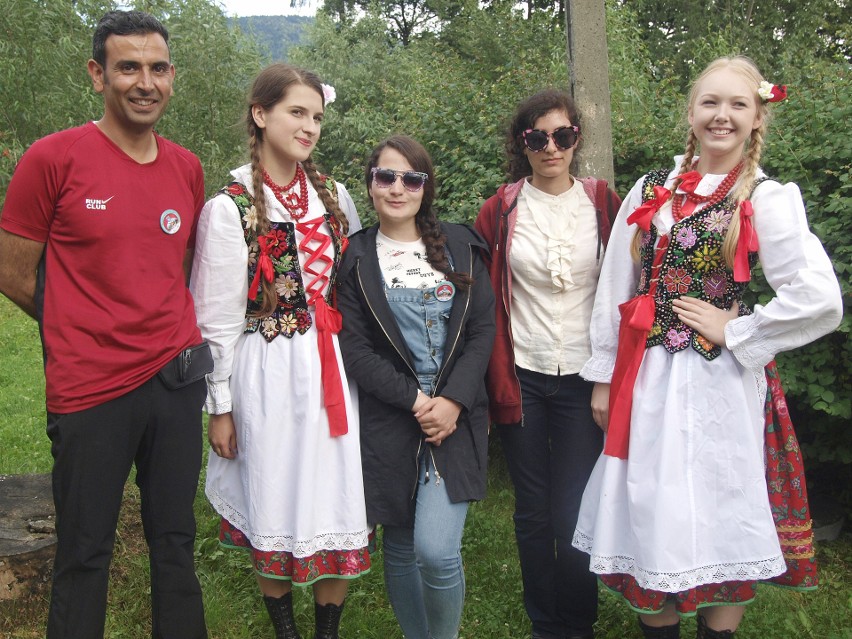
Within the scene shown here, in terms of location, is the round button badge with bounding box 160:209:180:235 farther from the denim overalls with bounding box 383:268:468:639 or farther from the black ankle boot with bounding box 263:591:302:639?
the black ankle boot with bounding box 263:591:302:639

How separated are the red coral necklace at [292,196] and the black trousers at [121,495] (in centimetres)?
68

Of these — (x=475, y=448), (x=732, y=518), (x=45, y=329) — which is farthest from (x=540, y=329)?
(x=45, y=329)

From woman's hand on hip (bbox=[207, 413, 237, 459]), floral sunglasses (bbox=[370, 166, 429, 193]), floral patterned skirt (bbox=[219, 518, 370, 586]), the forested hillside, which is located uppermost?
the forested hillside

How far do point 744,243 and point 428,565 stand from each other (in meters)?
1.47

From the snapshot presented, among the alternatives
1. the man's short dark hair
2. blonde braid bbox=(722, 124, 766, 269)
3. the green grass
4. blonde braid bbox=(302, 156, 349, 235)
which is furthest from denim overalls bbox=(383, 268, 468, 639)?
the man's short dark hair

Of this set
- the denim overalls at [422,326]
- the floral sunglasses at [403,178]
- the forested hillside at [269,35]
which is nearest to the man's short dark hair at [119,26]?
the floral sunglasses at [403,178]

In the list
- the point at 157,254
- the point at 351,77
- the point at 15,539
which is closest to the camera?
the point at 157,254

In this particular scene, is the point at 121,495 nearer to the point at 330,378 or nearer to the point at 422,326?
the point at 330,378

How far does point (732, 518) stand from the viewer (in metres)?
2.57

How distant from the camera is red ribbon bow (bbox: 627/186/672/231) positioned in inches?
107

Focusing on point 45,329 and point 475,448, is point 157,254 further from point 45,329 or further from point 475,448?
point 475,448

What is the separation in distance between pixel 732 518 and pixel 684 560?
0.69 ft

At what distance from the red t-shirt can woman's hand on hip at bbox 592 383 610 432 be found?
4.90 ft

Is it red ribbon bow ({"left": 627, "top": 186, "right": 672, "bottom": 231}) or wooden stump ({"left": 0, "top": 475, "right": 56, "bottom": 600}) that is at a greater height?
red ribbon bow ({"left": 627, "top": 186, "right": 672, "bottom": 231})
